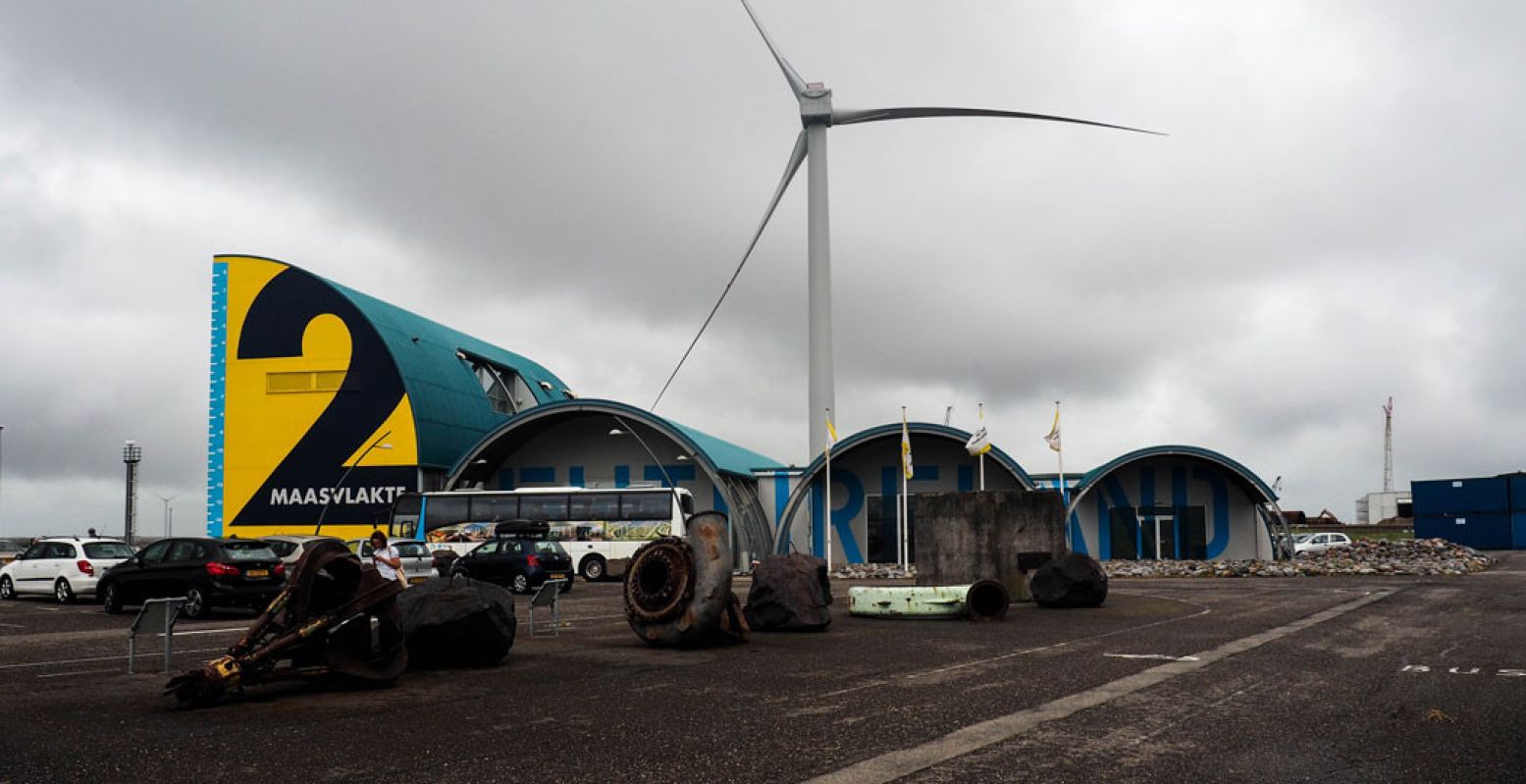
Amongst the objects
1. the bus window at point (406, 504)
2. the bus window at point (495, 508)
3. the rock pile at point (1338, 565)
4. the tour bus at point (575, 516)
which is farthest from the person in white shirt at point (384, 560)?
the bus window at point (406, 504)

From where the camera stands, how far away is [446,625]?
42.7 feet

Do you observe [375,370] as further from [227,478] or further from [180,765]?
[180,765]

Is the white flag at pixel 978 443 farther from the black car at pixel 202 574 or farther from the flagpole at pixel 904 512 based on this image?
the black car at pixel 202 574

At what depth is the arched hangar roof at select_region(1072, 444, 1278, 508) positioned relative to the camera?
44.7 m

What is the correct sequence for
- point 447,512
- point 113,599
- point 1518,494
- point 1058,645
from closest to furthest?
1. point 1058,645
2. point 113,599
3. point 447,512
4. point 1518,494

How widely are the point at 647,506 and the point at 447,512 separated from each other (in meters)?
7.80

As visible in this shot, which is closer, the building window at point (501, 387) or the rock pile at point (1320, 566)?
the rock pile at point (1320, 566)

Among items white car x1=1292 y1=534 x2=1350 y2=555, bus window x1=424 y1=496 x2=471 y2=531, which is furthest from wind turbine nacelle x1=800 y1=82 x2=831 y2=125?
white car x1=1292 y1=534 x2=1350 y2=555

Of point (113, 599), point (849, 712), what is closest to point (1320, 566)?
point (849, 712)

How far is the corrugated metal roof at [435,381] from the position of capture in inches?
2002

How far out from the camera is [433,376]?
176ft

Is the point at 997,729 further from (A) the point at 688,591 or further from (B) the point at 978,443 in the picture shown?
(B) the point at 978,443

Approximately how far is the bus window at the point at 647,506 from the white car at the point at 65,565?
17442 millimetres

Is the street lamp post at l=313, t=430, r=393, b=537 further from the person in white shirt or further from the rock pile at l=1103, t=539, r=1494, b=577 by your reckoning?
the person in white shirt
